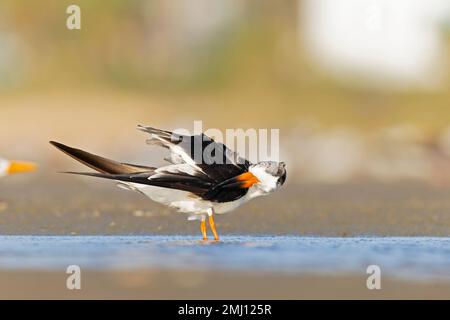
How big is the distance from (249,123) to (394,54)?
7.47ft

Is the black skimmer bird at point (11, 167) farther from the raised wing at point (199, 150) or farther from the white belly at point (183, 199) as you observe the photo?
the raised wing at point (199, 150)

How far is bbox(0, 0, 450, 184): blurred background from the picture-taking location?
13453 mm

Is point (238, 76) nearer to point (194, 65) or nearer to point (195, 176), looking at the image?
point (194, 65)

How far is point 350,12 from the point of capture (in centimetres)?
1527

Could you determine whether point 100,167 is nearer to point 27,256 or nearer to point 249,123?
point 27,256

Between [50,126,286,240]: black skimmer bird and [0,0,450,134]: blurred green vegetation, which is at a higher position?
[0,0,450,134]: blurred green vegetation

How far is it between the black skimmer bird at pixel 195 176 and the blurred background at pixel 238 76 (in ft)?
11.9

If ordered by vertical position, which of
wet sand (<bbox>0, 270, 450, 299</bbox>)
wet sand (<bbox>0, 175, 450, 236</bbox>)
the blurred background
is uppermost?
the blurred background

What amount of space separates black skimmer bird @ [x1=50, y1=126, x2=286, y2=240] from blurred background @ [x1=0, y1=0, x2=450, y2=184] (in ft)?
11.9

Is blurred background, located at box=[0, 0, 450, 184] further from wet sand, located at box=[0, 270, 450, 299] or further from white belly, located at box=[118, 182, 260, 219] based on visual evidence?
wet sand, located at box=[0, 270, 450, 299]

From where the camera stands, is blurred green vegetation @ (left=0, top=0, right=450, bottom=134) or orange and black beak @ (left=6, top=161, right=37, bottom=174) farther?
blurred green vegetation @ (left=0, top=0, right=450, bottom=134)

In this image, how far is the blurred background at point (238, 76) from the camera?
1345cm

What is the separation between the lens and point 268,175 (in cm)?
905

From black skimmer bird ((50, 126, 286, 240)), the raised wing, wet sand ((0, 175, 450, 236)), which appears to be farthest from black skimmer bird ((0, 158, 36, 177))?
the raised wing
